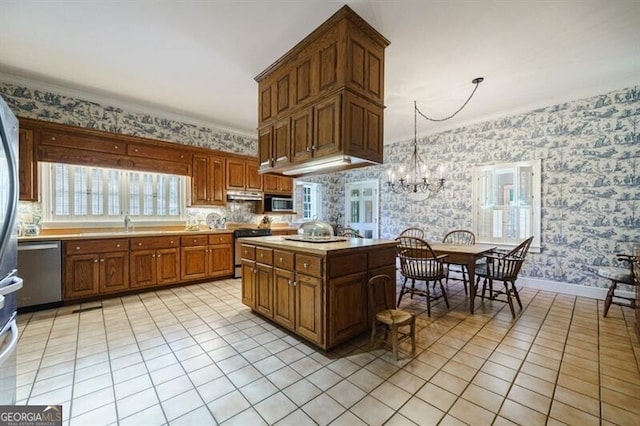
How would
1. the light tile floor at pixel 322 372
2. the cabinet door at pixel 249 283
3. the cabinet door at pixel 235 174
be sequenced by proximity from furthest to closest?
the cabinet door at pixel 235 174 → the cabinet door at pixel 249 283 → the light tile floor at pixel 322 372

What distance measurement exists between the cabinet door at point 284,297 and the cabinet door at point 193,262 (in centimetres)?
A: 234

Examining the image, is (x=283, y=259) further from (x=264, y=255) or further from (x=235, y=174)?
(x=235, y=174)

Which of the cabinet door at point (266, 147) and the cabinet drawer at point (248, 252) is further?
the cabinet door at point (266, 147)

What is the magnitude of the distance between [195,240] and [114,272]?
3.79 ft

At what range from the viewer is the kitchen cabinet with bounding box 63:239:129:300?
338 cm

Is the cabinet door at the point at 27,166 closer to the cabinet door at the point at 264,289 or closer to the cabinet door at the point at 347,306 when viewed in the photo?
the cabinet door at the point at 264,289

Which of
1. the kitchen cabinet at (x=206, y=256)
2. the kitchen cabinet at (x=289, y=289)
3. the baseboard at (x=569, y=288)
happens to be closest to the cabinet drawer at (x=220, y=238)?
the kitchen cabinet at (x=206, y=256)

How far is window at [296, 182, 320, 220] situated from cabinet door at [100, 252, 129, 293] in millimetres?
3989

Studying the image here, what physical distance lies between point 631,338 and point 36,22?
6438 millimetres

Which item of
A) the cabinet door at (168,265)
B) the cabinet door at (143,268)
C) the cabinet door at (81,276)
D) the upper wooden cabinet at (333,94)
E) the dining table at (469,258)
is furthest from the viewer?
the cabinet door at (168,265)

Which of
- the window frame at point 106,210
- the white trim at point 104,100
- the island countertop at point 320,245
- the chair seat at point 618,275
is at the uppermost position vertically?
the white trim at point 104,100

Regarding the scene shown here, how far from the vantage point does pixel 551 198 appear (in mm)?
4062

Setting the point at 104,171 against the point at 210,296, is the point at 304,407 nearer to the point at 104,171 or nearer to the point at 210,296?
the point at 210,296

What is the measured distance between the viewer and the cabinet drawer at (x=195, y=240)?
14.1 feet
